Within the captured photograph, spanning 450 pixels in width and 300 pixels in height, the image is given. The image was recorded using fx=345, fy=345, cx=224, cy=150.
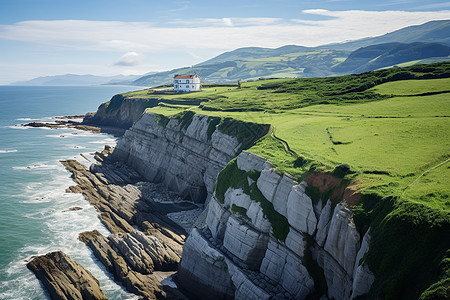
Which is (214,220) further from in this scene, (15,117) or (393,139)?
(15,117)

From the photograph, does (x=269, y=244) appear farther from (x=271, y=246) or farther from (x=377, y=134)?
(x=377, y=134)

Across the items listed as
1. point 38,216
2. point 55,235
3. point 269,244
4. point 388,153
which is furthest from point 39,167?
point 388,153

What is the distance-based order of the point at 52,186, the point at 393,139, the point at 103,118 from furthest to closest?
the point at 103,118, the point at 52,186, the point at 393,139

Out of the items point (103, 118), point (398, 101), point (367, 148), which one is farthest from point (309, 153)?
point (103, 118)

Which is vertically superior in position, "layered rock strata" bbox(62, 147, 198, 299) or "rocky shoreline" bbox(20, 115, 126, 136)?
"rocky shoreline" bbox(20, 115, 126, 136)

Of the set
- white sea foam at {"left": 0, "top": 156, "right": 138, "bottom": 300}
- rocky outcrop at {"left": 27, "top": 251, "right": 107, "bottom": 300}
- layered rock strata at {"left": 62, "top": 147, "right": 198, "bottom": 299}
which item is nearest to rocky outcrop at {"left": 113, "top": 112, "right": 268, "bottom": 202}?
layered rock strata at {"left": 62, "top": 147, "right": 198, "bottom": 299}

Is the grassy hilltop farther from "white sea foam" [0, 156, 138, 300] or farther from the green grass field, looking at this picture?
"white sea foam" [0, 156, 138, 300]
